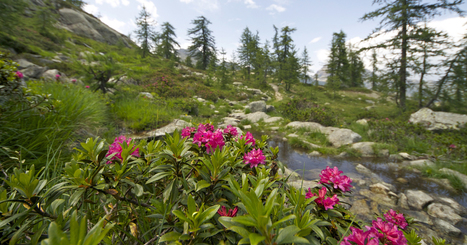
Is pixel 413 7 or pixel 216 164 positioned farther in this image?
pixel 413 7

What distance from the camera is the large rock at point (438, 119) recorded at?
7.25 m

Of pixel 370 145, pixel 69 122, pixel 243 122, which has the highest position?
pixel 69 122

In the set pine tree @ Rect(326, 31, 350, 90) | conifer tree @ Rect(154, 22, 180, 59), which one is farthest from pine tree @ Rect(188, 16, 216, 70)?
pine tree @ Rect(326, 31, 350, 90)

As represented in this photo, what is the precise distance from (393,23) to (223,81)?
14028 mm

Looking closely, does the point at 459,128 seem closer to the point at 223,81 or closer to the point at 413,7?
the point at 413,7

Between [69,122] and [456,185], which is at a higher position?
[69,122]

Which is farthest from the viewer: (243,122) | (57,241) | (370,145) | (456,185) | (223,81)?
(223,81)

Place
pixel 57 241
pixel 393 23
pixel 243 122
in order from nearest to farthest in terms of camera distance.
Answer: pixel 57 241 → pixel 243 122 → pixel 393 23

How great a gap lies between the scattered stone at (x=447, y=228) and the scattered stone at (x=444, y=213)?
7.3 inches

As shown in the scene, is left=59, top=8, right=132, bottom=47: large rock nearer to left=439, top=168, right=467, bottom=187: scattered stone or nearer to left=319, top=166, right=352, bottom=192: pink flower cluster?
left=319, top=166, right=352, bottom=192: pink flower cluster

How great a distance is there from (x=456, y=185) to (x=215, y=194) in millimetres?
5575

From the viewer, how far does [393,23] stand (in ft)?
36.9

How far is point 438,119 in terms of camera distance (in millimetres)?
7875

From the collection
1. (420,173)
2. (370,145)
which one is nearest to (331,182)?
(420,173)
